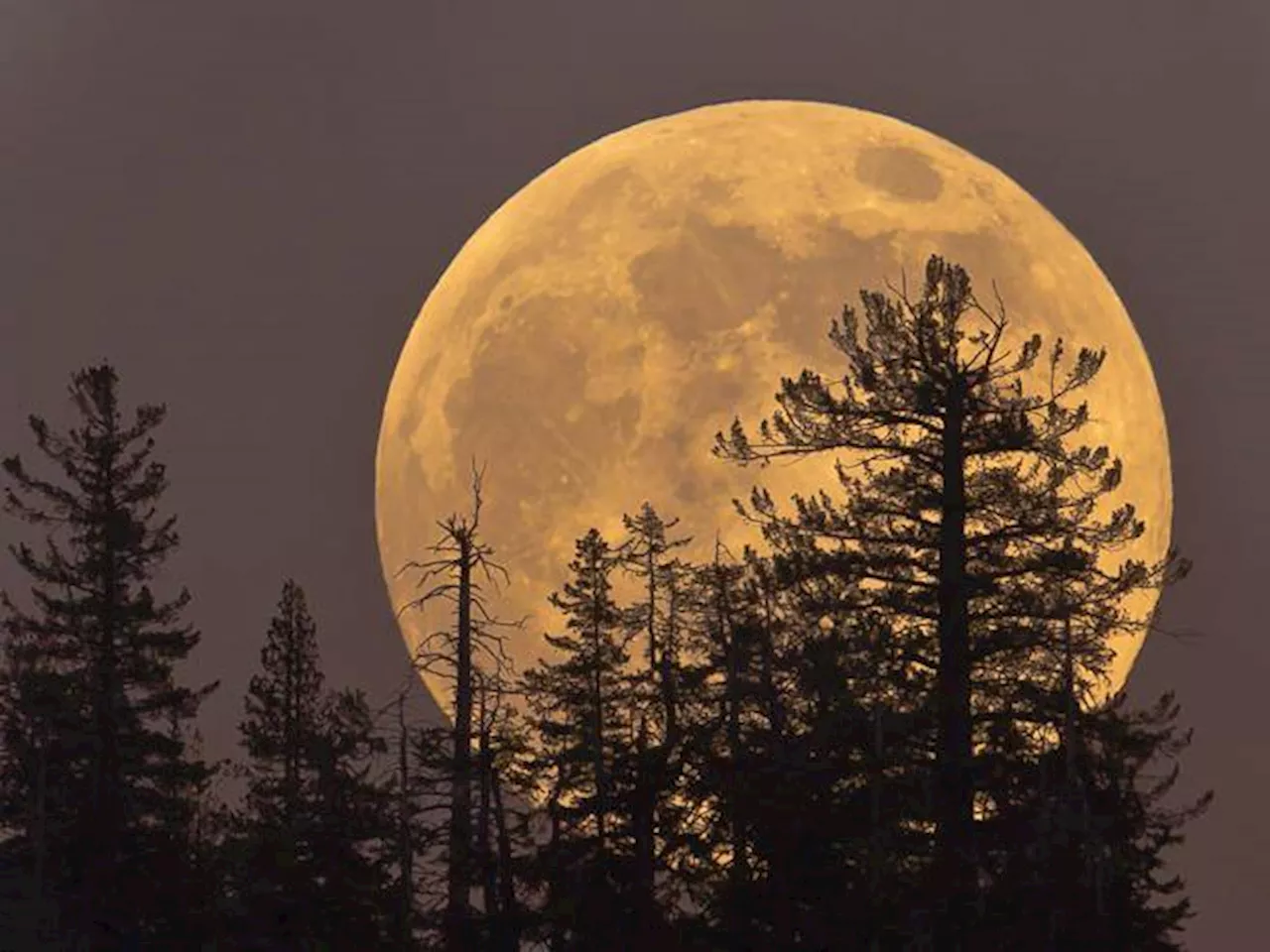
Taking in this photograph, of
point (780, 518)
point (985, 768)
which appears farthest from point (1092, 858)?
point (780, 518)

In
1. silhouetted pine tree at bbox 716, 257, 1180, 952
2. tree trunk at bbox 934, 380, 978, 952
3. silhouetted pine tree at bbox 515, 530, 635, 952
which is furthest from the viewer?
silhouetted pine tree at bbox 515, 530, 635, 952

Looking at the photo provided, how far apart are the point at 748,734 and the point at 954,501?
5.50 meters

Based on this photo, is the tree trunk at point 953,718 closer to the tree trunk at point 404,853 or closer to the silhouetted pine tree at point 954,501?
the silhouetted pine tree at point 954,501

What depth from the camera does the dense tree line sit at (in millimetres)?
37375

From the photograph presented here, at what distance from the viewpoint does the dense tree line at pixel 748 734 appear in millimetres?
37375

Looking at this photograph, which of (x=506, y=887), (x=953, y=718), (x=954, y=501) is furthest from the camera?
(x=506, y=887)

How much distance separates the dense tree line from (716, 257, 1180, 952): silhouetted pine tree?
7cm

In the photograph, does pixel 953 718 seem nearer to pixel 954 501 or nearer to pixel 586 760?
pixel 954 501

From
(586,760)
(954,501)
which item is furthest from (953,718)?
(586,760)

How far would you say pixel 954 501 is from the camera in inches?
1540

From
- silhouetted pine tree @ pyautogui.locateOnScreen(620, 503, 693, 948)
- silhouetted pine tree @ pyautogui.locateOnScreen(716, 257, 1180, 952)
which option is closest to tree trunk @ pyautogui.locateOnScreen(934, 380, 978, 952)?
silhouetted pine tree @ pyautogui.locateOnScreen(716, 257, 1180, 952)

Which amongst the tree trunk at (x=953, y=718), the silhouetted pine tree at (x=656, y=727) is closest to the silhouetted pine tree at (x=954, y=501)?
the tree trunk at (x=953, y=718)

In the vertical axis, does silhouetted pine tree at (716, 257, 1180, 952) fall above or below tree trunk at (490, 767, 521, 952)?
above

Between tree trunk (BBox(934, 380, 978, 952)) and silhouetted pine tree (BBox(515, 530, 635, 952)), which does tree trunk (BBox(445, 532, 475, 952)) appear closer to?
silhouetted pine tree (BBox(515, 530, 635, 952))
